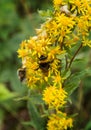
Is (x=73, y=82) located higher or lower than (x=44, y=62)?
lower

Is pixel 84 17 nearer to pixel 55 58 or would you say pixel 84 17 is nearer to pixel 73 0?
pixel 73 0

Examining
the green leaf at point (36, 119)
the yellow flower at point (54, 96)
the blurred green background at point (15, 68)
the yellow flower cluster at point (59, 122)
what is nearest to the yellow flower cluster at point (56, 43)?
the yellow flower at point (54, 96)

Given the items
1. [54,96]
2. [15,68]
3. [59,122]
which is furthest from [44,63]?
[15,68]

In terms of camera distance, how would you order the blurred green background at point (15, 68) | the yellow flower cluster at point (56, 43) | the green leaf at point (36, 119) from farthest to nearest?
the blurred green background at point (15, 68) < the green leaf at point (36, 119) < the yellow flower cluster at point (56, 43)

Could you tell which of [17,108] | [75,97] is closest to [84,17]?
[75,97]

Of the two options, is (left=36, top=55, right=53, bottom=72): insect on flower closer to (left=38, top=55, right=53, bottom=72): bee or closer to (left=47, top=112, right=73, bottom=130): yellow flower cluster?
(left=38, top=55, right=53, bottom=72): bee

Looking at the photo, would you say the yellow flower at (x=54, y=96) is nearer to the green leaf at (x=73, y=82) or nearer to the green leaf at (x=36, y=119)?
the green leaf at (x=73, y=82)

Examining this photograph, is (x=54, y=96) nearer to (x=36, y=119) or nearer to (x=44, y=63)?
(x=44, y=63)
